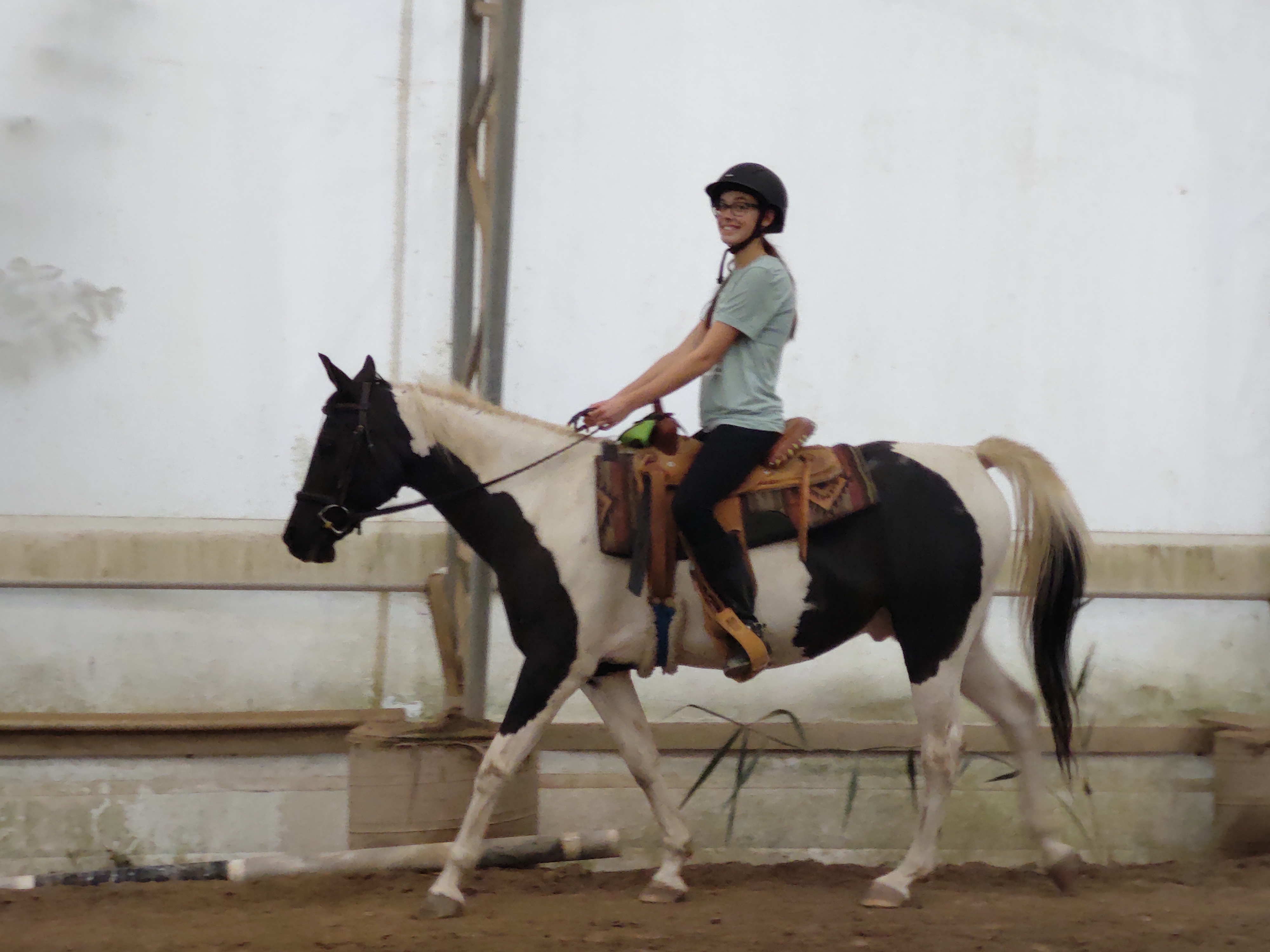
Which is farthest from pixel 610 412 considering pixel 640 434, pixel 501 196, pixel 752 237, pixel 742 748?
pixel 742 748

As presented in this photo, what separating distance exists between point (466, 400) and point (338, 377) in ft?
1.36

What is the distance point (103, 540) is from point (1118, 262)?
456 cm

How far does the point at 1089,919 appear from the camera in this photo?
3541 mm

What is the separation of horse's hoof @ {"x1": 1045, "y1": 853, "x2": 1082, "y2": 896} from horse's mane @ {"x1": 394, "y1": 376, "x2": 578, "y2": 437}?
6.98 ft

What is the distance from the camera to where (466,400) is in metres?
3.72

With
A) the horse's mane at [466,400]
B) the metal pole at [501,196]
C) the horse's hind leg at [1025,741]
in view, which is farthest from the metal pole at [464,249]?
the horse's hind leg at [1025,741]

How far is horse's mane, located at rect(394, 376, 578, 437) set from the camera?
12.1 feet

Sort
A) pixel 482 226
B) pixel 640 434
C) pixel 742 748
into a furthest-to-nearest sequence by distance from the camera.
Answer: pixel 742 748 → pixel 482 226 → pixel 640 434

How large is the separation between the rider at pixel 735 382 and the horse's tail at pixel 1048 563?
32.0 inches

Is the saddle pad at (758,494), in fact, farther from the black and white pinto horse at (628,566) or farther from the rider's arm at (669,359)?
the rider's arm at (669,359)

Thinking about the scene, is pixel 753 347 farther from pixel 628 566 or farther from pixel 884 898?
pixel 884 898

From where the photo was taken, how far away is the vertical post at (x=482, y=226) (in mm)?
4137

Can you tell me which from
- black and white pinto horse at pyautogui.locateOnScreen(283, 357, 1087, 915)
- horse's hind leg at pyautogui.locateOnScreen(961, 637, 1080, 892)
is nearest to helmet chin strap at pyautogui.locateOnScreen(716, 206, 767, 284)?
black and white pinto horse at pyautogui.locateOnScreen(283, 357, 1087, 915)

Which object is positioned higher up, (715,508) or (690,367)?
(690,367)
